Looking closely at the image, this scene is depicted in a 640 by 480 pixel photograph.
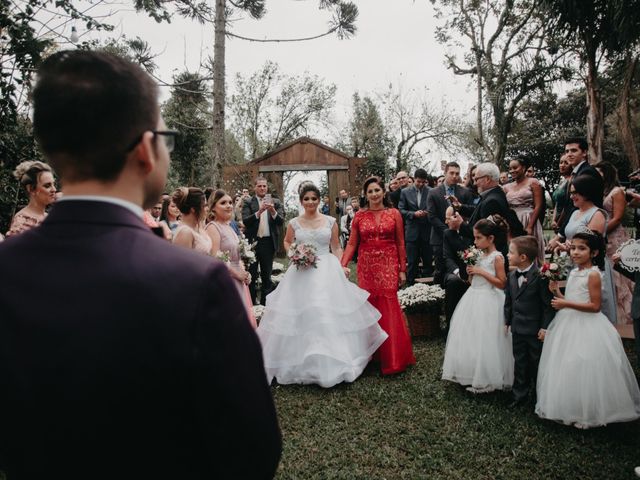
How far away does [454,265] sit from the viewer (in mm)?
6602

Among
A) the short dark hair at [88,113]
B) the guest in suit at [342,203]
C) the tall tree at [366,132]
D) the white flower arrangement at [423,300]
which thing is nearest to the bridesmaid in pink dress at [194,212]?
the white flower arrangement at [423,300]

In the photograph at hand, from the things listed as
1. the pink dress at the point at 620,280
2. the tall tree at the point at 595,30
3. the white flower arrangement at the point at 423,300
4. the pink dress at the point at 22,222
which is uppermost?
the tall tree at the point at 595,30

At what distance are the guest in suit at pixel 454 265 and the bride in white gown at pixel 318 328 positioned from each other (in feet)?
4.09

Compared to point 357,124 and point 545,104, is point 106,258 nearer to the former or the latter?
point 545,104

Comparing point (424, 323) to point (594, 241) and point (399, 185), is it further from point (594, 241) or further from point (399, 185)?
point (399, 185)

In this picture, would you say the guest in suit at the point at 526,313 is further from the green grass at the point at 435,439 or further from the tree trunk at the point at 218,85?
the tree trunk at the point at 218,85

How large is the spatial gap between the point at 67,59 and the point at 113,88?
13 cm

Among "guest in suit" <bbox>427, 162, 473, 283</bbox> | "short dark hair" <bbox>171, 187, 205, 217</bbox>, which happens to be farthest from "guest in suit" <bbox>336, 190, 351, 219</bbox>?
"short dark hair" <bbox>171, 187, 205, 217</bbox>

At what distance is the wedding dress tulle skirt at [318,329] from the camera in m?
5.30

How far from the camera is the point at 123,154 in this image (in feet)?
3.41

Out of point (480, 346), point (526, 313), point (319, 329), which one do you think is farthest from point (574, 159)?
point (319, 329)

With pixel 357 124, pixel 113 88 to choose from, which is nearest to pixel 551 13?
pixel 113 88

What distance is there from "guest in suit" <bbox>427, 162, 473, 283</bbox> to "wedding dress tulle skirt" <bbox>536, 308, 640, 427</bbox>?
416cm

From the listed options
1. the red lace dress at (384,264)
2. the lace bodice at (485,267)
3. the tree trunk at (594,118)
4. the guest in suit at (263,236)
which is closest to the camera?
the lace bodice at (485,267)
